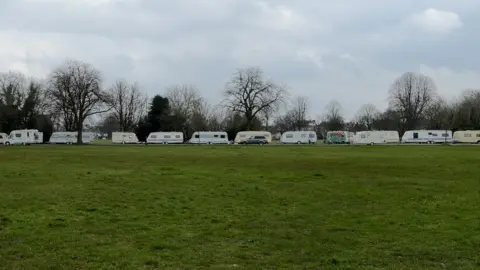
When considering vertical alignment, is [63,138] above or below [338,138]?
above

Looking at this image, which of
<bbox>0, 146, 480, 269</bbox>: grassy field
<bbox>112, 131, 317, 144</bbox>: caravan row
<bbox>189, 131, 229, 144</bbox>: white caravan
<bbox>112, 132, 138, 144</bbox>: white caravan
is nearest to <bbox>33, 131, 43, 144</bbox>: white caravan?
<bbox>112, 132, 138, 144</bbox>: white caravan

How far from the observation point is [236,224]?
11.6 metres

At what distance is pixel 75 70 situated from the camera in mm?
88938

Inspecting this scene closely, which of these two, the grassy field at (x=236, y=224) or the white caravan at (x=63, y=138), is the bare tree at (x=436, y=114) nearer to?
the white caravan at (x=63, y=138)

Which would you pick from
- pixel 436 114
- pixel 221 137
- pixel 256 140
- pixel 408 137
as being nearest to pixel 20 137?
pixel 221 137

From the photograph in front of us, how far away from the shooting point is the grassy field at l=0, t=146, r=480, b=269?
8.19 m

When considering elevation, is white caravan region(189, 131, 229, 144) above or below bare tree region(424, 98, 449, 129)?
below

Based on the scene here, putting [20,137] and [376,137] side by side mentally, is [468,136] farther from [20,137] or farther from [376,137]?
[20,137]

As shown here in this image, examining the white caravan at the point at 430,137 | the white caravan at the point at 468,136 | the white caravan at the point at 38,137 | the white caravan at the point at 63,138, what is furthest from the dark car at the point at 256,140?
the white caravan at the point at 38,137

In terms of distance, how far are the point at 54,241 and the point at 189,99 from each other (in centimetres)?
11107

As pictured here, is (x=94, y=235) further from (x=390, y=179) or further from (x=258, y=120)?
(x=258, y=120)

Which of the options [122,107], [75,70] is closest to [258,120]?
[122,107]

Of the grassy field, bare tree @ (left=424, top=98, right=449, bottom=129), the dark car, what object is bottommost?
the grassy field

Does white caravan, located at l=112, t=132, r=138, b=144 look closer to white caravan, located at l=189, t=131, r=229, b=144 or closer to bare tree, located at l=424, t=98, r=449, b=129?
white caravan, located at l=189, t=131, r=229, b=144
